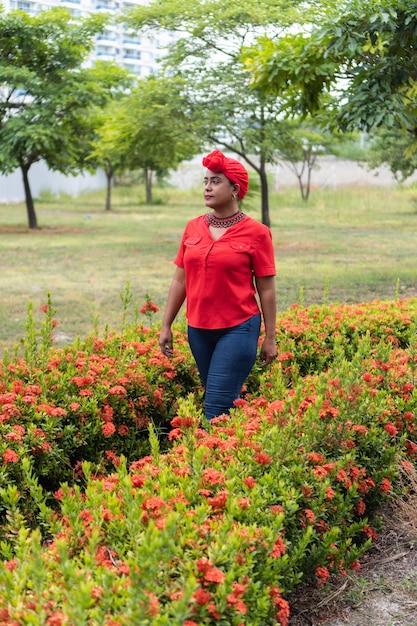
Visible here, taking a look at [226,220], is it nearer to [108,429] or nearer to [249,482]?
[108,429]

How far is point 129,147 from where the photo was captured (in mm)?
19875

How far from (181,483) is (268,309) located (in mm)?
1452

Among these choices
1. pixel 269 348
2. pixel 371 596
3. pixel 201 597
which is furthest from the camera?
pixel 269 348

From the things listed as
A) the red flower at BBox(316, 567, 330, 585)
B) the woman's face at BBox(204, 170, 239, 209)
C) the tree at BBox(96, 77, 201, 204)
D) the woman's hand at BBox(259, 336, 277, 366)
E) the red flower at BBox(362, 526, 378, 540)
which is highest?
the tree at BBox(96, 77, 201, 204)

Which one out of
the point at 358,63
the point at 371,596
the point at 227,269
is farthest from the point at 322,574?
the point at 358,63

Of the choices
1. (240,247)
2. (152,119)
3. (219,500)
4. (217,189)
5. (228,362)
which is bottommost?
(219,500)

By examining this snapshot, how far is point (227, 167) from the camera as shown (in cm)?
387

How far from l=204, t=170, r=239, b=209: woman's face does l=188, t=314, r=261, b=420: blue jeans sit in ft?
1.93

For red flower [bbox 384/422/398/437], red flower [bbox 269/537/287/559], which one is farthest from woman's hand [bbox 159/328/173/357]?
red flower [bbox 269/537/287/559]

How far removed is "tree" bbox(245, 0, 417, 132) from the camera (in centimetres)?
830

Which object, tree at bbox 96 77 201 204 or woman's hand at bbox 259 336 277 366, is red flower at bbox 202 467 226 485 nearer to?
woman's hand at bbox 259 336 277 366

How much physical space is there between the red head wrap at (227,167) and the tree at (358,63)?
456 centimetres

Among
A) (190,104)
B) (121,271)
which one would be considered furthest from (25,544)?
(190,104)

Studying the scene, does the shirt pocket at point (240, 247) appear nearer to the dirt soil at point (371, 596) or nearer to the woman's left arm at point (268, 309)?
the woman's left arm at point (268, 309)
